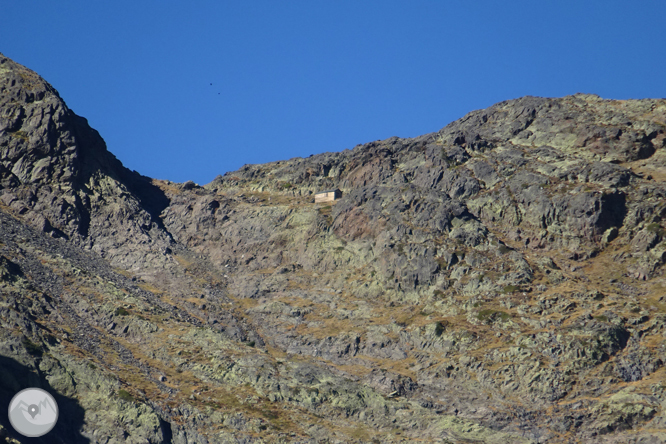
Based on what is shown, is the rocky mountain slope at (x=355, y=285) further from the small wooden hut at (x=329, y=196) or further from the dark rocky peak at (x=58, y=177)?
the small wooden hut at (x=329, y=196)

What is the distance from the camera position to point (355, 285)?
416 ft

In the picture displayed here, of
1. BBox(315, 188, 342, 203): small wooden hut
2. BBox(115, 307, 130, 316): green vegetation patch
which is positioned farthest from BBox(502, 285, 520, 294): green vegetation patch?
BBox(115, 307, 130, 316): green vegetation patch

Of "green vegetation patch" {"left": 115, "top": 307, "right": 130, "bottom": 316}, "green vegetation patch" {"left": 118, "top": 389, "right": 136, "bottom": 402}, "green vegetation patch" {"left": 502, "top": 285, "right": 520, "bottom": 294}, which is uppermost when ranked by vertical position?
"green vegetation patch" {"left": 502, "top": 285, "right": 520, "bottom": 294}

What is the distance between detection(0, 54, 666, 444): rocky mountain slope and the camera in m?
93.1

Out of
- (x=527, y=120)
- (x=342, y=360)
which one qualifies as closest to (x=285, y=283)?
(x=342, y=360)

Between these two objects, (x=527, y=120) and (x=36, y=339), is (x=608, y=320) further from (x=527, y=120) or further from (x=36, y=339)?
(x=36, y=339)

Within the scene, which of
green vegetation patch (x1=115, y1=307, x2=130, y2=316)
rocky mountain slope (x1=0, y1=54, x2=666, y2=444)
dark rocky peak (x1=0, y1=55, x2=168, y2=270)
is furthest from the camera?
dark rocky peak (x1=0, y1=55, x2=168, y2=270)

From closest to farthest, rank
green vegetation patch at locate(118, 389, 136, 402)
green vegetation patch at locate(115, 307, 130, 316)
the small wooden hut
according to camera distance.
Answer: green vegetation patch at locate(118, 389, 136, 402) < green vegetation patch at locate(115, 307, 130, 316) < the small wooden hut

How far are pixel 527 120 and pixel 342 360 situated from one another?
265 feet

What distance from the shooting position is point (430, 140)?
16212 centimetres

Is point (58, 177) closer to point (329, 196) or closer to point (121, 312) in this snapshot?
point (121, 312)

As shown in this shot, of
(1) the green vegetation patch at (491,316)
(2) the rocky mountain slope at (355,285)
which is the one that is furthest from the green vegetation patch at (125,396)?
(1) the green vegetation patch at (491,316)

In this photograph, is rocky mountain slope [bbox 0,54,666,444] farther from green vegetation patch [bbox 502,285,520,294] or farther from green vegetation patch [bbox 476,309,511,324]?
green vegetation patch [bbox 476,309,511,324]

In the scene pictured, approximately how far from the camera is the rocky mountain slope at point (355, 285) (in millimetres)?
93125
